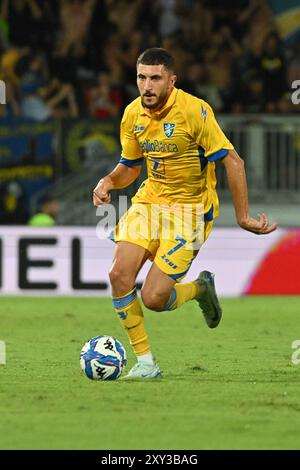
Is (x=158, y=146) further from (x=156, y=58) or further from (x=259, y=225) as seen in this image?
(x=259, y=225)

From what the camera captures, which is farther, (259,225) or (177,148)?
(177,148)

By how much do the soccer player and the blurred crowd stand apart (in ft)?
27.5

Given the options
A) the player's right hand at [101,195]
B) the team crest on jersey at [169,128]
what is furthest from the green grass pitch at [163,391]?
the team crest on jersey at [169,128]

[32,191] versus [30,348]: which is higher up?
[32,191]

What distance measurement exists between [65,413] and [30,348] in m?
3.33

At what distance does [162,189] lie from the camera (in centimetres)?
820

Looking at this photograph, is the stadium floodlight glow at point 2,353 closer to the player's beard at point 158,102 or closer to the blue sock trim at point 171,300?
the blue sock trim at point 171,300

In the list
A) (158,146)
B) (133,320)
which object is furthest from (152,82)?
(133,320)

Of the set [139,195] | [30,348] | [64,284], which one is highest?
[64,284]

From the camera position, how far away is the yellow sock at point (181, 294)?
8.20m

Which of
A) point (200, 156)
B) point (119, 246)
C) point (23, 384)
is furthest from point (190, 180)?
point (23, 384)

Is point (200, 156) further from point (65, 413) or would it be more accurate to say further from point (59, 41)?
point (59, 41)

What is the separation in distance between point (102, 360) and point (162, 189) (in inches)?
52.2

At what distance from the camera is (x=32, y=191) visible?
16.1 meters
